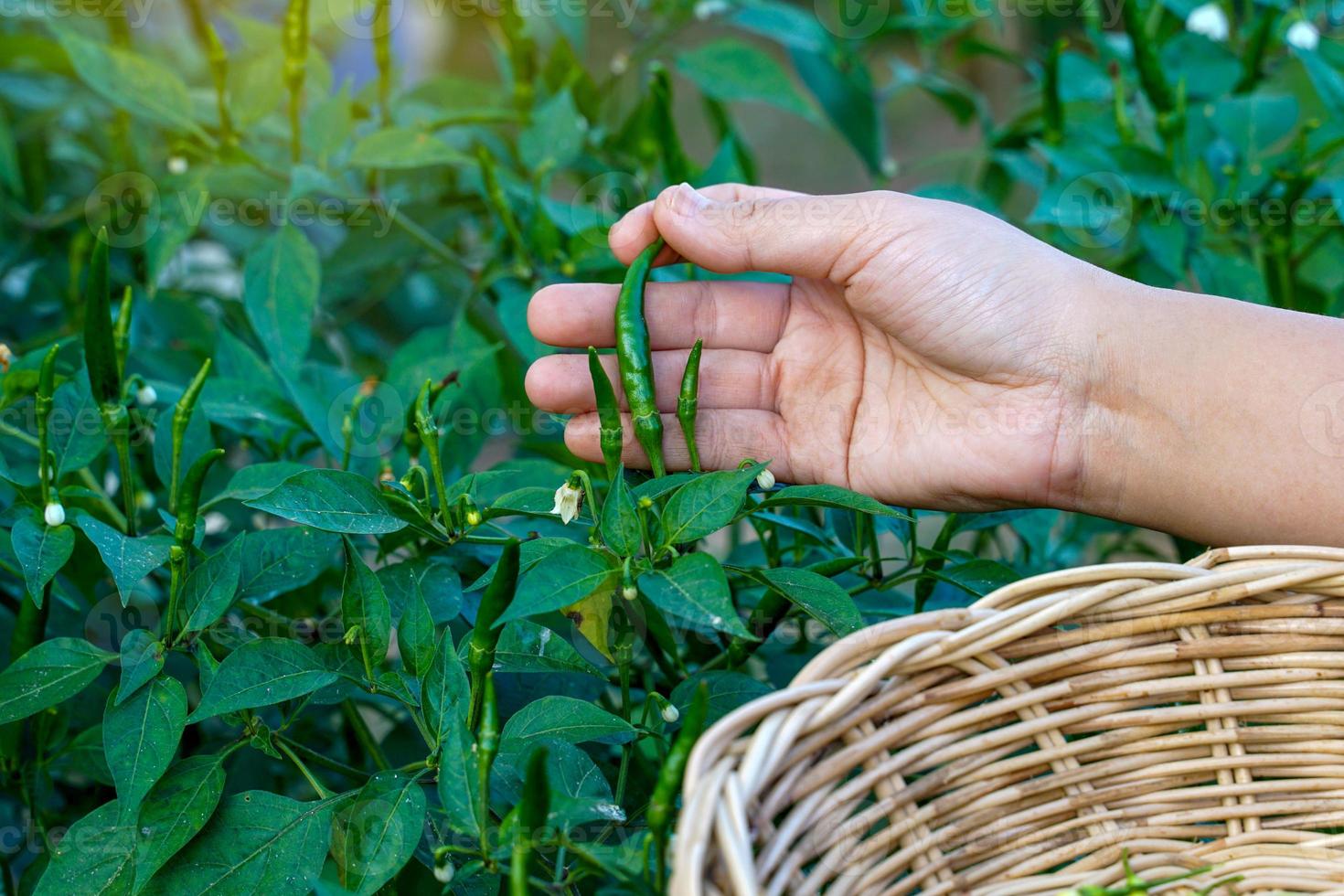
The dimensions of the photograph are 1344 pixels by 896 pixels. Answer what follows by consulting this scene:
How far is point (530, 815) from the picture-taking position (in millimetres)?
521

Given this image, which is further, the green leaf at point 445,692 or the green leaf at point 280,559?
the green leaf at point 280,559

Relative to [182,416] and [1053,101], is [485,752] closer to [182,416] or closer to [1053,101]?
[182,416]

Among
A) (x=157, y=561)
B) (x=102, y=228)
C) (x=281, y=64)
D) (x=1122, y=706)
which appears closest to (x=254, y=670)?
(x=157, y=561)

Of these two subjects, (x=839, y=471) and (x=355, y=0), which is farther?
(x=355, y=0)

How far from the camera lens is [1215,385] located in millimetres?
914

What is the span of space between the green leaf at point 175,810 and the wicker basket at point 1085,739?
315 millimetres

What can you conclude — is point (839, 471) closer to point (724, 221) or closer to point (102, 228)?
point (724, 221)

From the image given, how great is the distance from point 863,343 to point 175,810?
0.64 meters

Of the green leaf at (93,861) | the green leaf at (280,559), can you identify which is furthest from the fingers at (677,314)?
the green leaf at (93,861)

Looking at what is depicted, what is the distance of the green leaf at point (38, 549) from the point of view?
0.68 meters

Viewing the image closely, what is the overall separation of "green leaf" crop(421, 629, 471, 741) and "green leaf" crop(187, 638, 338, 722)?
0.06 meters

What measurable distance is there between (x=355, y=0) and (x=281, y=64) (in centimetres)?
19

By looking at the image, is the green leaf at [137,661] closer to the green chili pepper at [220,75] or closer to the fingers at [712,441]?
the fingers at [712,441]

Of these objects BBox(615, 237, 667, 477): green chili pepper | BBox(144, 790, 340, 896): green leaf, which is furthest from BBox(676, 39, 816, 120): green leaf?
BBox(144, 790, 340, 896): green leaf
